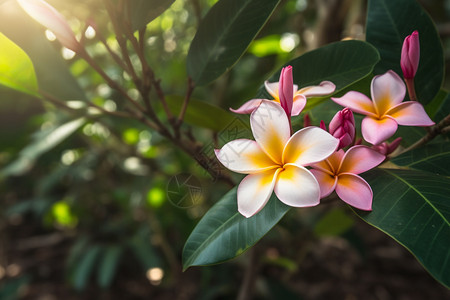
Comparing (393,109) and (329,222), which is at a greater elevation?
(393,109)

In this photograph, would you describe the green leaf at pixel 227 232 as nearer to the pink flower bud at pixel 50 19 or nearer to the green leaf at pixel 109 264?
the pink flower bud at pixel 50 19

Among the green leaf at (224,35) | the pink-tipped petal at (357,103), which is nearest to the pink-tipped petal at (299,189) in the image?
the pink-tipped petal at (357,103)

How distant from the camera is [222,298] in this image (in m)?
1.62

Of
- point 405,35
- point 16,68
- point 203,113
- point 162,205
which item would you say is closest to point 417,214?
point 405,35

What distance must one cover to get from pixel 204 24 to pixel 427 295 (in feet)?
5.99

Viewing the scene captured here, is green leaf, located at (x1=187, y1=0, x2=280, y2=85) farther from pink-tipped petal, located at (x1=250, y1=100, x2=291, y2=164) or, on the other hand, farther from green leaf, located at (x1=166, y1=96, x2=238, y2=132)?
pink-tipped petal, located at (x1=250, y1=100, x2=291, y2=164)

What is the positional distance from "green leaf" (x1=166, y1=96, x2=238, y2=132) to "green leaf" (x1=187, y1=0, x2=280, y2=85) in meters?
0.06

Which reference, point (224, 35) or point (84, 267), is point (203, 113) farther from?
point (84, 267)

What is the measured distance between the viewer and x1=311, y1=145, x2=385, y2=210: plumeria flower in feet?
1.36

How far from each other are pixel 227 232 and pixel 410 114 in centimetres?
26

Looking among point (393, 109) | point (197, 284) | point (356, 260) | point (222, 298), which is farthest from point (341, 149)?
point (356, 260)

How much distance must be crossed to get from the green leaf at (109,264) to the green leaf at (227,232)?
139 centimetres

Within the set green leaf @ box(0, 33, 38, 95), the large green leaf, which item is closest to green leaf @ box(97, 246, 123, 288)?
the large green leaf

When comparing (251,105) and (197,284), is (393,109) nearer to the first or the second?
(251,105)
